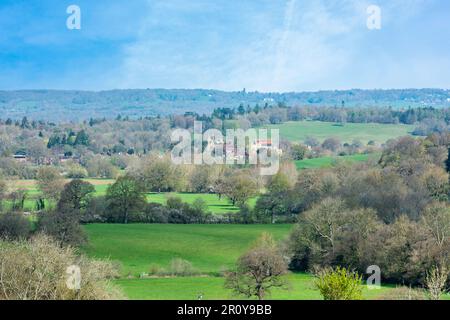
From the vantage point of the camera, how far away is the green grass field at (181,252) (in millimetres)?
23297

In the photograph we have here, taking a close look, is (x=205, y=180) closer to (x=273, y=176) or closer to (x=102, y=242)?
(x=273, y=176)

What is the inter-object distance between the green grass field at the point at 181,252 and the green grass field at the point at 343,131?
161ft

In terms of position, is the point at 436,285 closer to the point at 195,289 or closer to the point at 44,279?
the point at 195,289

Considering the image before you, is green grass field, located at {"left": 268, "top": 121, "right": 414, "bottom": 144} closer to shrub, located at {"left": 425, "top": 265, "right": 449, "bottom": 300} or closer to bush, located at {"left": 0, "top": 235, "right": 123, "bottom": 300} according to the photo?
shrub, located at {"left": 425, "top": 265, "right": 449, "bottom": 300}

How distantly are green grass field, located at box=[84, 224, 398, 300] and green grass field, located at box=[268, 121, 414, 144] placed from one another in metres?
49.1

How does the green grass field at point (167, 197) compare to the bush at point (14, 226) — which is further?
the green grass field at point (167, 197)

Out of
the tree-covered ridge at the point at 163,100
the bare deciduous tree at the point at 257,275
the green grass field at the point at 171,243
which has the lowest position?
the green grass field at the point at 171,243

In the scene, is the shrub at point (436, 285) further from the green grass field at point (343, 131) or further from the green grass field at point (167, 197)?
the green grass field at point (343, 131)

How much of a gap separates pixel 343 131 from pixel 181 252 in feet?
204

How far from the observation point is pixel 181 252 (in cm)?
3347

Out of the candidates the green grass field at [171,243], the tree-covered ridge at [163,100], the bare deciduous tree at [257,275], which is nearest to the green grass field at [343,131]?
the tree-covered ridge at [163,100]

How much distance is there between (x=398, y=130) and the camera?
90.3 metres

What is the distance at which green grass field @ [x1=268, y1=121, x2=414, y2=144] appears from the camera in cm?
8719

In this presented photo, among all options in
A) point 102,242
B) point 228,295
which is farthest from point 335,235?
point 102,242
